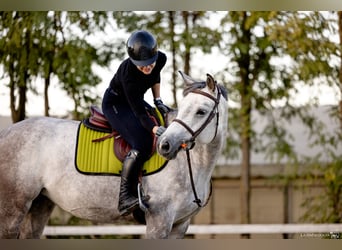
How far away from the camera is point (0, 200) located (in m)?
5.20

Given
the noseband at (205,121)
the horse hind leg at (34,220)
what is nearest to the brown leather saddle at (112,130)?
Answer: the noseband at (205,121)

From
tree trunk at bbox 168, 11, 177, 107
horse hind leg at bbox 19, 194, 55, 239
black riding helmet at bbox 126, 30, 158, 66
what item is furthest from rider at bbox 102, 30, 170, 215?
tree trunk at bbox 168, 11, 177, 107

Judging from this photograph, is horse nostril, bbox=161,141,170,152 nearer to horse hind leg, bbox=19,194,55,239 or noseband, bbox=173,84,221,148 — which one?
noseband, bbox=173,84,221,148

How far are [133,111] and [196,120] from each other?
1.68 feet

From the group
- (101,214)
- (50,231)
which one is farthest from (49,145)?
(50,231)

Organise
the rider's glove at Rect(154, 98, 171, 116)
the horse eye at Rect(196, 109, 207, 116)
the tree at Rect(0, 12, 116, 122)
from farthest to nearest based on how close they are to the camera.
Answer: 1. the tree at Rect(0, 12, 116, 122)
2. the rider's glove at Rect(154, 98, 171, 116)
3. the horse eye at Rect(196, 109, 207, 116)

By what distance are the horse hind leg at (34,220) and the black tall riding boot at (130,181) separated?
85cm

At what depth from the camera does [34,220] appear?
5.44 meters

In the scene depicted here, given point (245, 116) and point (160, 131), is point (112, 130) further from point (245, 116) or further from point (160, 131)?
point (245, 116)

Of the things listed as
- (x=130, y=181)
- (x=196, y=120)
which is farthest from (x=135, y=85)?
(x=130, y=181)

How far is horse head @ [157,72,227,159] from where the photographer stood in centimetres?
464

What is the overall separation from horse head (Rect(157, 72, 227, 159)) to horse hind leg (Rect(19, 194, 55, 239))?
1350 mm

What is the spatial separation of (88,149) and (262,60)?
4711mm
